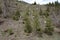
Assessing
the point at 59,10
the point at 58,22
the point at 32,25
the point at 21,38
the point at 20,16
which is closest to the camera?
the point at 21,38

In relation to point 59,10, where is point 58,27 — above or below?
below

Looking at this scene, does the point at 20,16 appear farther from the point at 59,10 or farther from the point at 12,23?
the point at 59,10

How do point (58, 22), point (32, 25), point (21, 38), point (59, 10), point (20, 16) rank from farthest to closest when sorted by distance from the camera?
1. point (59, 10)
2. point (20, 16)
3. point (58, 22)
4. point (32, 25)
5. point (21, 38)

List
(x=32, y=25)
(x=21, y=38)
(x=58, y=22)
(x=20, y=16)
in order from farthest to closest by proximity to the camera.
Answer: (x=20, y=16) → (x=58, y=22) → (x=32, y=25) → (x=21, y=38)

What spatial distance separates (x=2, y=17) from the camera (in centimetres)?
1263

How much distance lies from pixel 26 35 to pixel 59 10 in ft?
16.8

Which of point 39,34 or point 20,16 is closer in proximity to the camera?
point 39,34

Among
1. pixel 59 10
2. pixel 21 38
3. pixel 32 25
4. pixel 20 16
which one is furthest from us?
pixel 59 10

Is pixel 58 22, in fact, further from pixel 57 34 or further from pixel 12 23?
pixel 12 23

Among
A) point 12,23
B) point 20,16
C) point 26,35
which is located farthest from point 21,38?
point 20,16

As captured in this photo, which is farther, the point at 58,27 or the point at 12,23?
the point at 12,23

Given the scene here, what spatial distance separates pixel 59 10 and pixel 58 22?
285cm

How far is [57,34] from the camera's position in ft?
31.4

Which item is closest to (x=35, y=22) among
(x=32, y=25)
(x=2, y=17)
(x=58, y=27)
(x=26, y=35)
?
(x=32, y=25)
